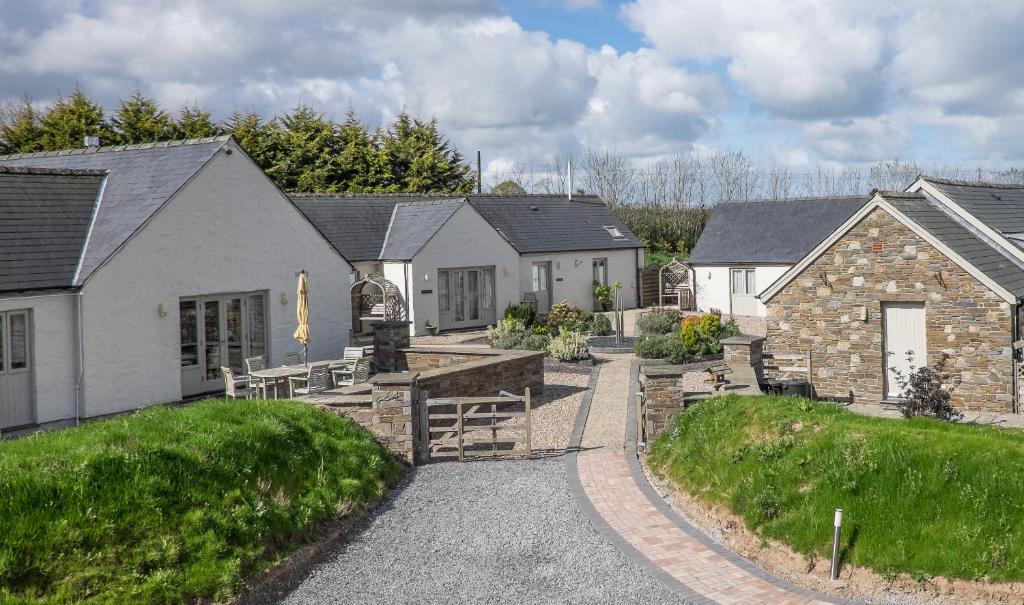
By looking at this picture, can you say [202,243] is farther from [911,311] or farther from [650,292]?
[650,292]

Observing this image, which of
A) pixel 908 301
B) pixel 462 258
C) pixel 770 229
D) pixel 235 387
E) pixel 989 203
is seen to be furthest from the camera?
pixel 770 229

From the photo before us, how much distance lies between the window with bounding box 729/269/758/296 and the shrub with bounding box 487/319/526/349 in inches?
506

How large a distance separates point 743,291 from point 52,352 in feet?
90.4

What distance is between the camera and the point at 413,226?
112 ft

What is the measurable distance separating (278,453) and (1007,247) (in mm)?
16686

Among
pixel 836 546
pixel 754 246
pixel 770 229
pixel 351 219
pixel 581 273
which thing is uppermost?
pixel 351 219

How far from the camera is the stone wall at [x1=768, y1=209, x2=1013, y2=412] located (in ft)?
62.1

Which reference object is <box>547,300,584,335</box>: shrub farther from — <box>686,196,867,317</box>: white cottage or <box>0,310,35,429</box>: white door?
<box>0,310,35,429</box>: white door

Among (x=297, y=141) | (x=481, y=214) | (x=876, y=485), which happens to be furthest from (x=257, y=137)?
(x=876, y=485)

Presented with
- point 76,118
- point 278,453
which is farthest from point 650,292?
point 278,453

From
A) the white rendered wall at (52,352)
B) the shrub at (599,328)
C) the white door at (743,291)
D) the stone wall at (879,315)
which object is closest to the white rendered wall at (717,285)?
the white door at (743,291)

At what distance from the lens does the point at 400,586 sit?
9.52 m

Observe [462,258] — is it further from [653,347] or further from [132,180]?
[132,180]

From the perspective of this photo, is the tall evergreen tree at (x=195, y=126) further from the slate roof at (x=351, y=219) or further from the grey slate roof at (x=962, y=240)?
the grey slate roof at (x=962, y=240)
